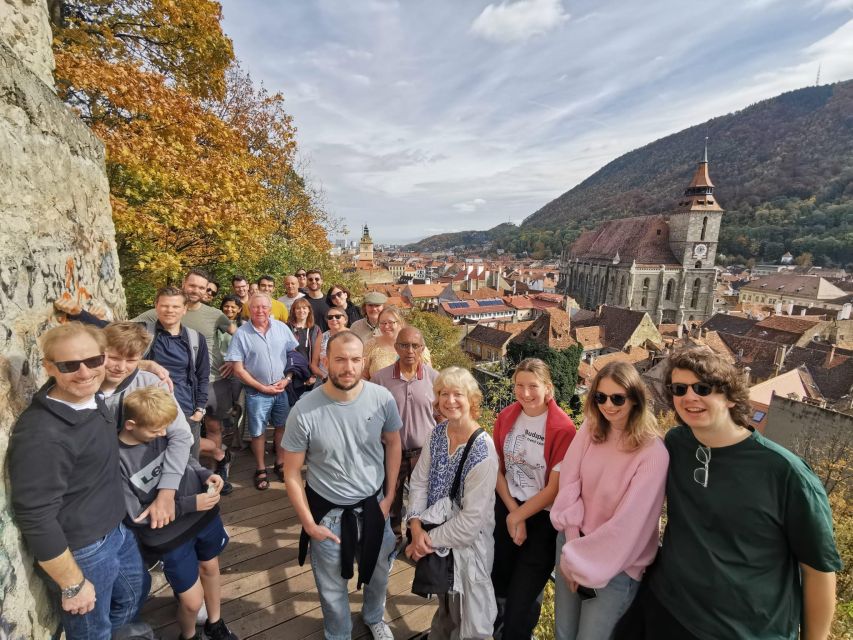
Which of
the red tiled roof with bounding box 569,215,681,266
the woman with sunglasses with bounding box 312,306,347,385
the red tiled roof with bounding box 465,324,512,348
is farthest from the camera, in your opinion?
the red tiled roof with bounding box 569,215,681,266

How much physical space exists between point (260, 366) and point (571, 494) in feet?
10.2

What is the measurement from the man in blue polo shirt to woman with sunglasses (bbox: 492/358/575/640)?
240 centimetres

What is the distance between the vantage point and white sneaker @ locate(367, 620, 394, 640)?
2617 millimetres

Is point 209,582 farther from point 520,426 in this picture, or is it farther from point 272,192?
point 272,192

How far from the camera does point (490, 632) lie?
2.33 meters

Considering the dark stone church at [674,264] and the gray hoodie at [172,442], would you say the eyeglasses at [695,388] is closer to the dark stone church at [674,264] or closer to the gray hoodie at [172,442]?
the gray hoodie at [172,442]

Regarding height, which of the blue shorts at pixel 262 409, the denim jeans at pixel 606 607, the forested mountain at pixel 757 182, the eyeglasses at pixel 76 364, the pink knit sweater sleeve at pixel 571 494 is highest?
the forested mountain at pixel 757 182

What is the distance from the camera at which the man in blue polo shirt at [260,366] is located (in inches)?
157

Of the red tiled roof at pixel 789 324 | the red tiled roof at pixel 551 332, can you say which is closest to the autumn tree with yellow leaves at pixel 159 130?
the red tiled roof at pixel 551 332

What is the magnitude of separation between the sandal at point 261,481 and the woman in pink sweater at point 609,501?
3.01 m

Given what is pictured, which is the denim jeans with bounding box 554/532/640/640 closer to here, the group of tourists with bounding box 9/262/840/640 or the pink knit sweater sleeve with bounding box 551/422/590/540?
the group of tourists with bounding box 9/262/840/640

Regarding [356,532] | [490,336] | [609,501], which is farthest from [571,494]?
[490,336]

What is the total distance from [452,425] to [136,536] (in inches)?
76.2

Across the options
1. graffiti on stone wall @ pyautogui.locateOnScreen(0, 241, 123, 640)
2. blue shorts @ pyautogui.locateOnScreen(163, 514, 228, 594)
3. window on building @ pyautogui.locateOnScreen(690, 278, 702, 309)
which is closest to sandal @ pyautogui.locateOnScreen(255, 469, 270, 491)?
blue shorts @ pyautogui.locateOnScreen(163, 514, 228, 594)
